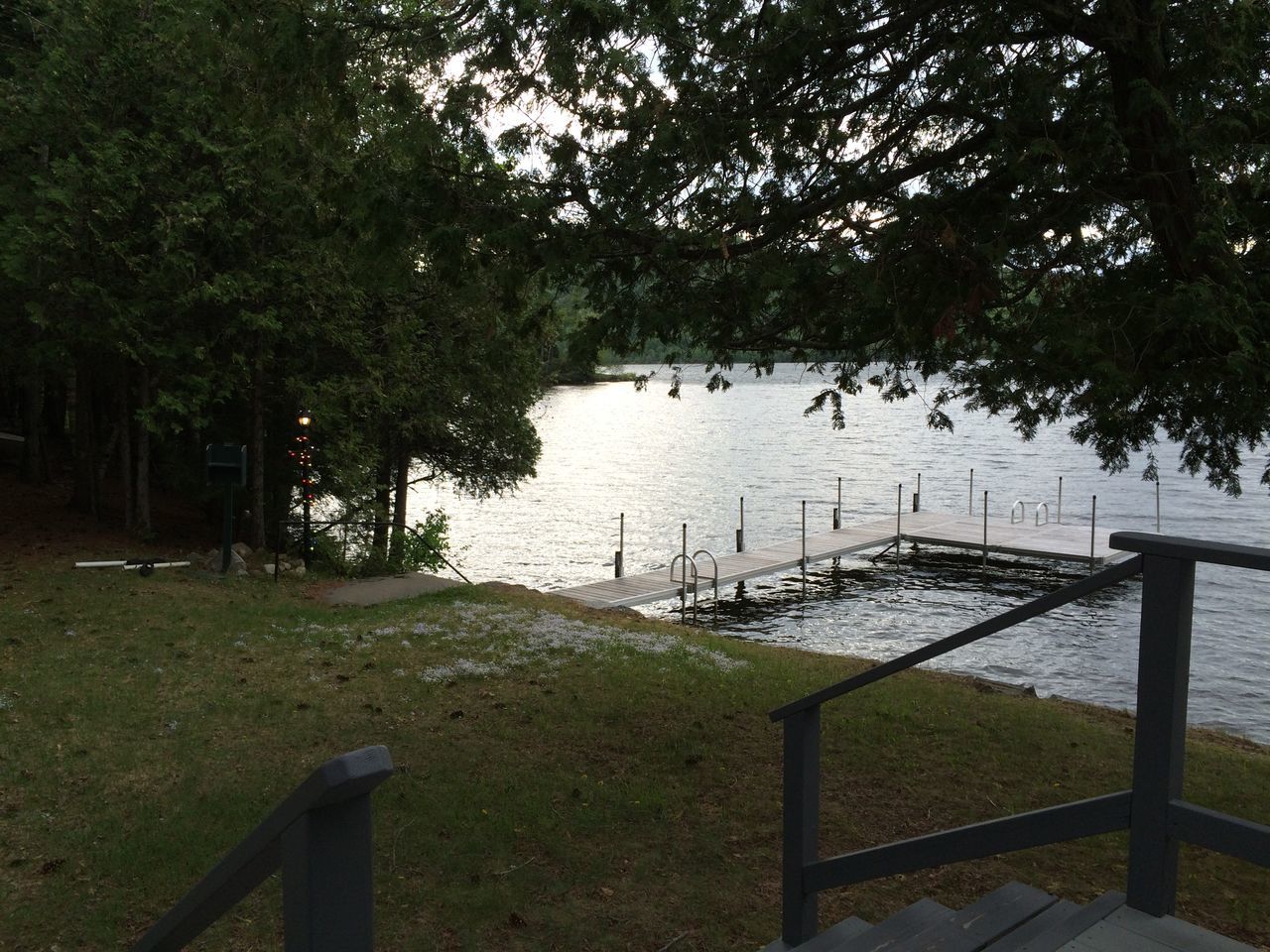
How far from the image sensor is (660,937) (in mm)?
4227

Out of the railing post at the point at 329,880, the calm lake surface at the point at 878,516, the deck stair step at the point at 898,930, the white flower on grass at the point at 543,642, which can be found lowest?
the calm lake surface at the point at 878,516

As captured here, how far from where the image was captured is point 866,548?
29.1 m

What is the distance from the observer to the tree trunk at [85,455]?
56.1 ft

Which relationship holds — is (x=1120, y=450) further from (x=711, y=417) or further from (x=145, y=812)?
(x=711, y=417)

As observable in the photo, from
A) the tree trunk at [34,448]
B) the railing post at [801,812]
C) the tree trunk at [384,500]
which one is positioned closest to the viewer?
the railing post at [801,812]

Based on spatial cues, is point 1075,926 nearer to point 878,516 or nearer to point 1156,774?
point 1156,774

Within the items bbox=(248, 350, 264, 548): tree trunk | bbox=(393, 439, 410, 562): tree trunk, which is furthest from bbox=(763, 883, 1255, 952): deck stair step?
bbox=(393, 439, 410, 562): tree trunk

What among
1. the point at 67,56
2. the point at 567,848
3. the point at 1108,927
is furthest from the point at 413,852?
the point at 67,56

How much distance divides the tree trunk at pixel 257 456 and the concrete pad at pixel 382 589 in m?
Result: 3.90

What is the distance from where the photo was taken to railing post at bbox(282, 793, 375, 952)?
1.17 meters

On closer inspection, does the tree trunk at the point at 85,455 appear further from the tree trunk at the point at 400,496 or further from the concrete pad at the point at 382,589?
the concrete pad at the point at 382,589

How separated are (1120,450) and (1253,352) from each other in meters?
3.21

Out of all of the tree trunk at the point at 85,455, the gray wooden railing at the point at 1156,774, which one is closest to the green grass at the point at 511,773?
the gray wooden railing at the point at 1156,774

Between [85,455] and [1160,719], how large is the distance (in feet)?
61.4
